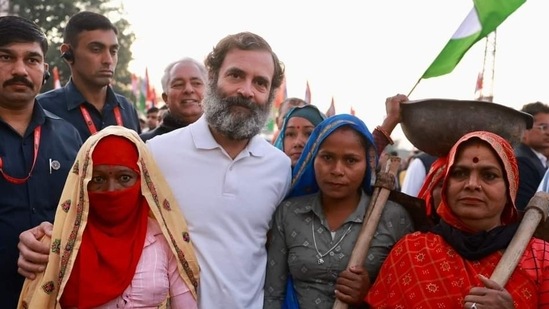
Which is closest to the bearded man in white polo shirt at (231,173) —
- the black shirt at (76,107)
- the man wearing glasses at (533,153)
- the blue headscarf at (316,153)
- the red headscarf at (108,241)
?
the blue headscarf at (316,153)

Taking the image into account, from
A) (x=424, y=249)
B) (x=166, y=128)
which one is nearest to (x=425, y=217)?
(x=424, y=249)

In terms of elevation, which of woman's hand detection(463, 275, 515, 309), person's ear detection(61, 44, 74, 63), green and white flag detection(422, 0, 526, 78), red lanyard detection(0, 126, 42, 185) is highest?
green and white flag detection(422, 0, 526, 78)

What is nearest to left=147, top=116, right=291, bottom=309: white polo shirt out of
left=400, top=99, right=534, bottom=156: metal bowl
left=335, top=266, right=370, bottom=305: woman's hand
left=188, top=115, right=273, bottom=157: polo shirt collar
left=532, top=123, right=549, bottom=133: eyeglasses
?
left=188, top=115, right=273, bottom=157: polo shirt collar

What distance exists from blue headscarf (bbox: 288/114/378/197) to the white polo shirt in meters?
0.14

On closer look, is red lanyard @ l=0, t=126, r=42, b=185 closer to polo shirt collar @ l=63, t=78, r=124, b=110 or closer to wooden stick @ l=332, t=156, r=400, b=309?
polo shirt collar @ l=63, t=78, r=124, b=110

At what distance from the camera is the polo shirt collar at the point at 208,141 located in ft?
10.7

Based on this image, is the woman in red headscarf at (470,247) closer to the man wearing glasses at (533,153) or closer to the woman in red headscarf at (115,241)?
the woman in red headscarf at (115,241)

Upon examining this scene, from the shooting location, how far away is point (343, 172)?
3.09 m

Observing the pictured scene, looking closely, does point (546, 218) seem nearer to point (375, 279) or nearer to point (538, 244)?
point (538, 244)

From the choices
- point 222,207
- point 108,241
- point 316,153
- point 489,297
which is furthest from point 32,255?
point 489,297

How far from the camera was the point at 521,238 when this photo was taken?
2738 mm

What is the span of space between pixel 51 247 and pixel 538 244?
225 centimetres

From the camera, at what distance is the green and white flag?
3678mm

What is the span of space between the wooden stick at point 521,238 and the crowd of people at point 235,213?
5 cm
